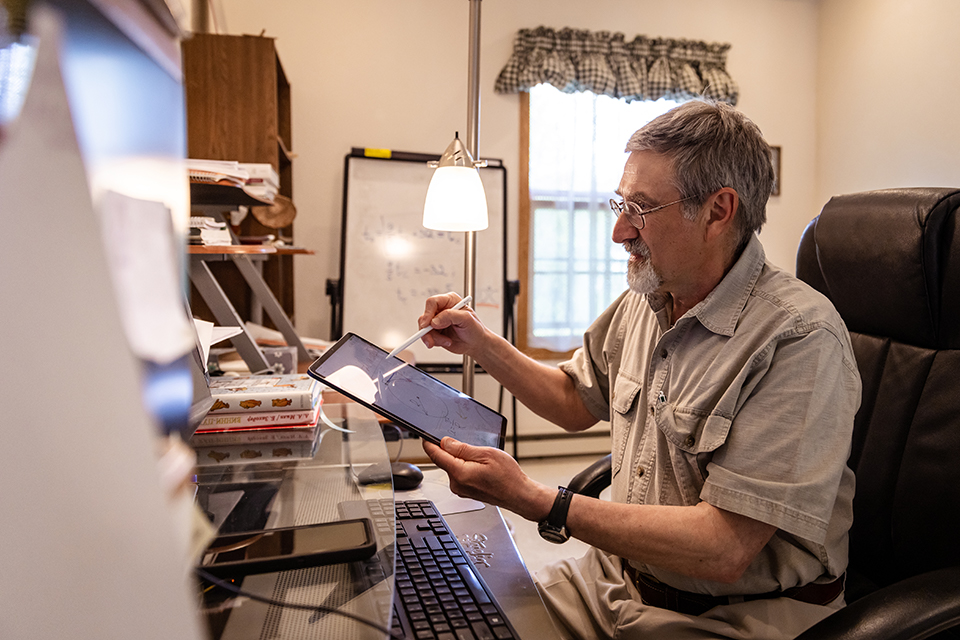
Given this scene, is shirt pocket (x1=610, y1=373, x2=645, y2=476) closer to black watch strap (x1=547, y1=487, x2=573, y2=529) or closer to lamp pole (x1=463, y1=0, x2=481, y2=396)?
black watch strap (x1=547, y1=487, x2=573, y2=529)

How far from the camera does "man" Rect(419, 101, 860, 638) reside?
2.74ft

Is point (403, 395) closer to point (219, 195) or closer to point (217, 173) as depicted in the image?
point (217, 173)

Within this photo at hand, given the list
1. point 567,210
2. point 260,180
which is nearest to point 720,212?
point 260,180

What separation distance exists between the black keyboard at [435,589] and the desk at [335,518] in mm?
41

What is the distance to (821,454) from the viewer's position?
0.83m

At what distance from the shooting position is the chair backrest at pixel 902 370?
97cm

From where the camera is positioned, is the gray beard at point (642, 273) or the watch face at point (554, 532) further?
the gray beard at point (642, 273)

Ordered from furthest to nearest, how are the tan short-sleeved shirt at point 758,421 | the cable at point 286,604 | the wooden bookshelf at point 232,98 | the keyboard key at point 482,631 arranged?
the wooden bookshelf at point 232,98
the tan short-sleeved shirt at point 758,421
the keyboard key at point 482,631
the cable at point 286,604

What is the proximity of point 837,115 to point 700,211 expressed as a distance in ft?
11.0

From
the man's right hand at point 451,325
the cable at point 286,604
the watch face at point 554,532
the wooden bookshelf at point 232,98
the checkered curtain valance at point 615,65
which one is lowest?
the watch face at point 554,532

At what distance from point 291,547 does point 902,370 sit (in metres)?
1.05

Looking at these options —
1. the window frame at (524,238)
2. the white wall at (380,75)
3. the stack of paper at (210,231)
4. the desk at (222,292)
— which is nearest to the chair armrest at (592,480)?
the desk at (222,292)

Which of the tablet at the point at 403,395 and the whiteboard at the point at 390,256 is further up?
the whiteboard at the point at 390,256

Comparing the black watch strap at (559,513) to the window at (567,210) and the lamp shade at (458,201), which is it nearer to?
the lamp shade at (458,201)
